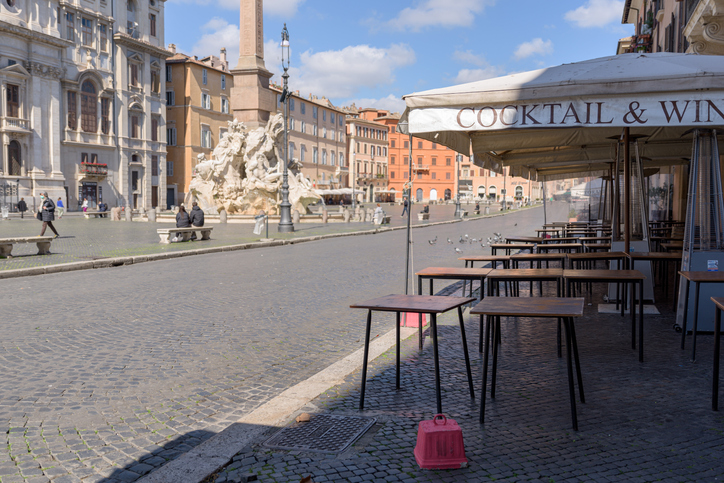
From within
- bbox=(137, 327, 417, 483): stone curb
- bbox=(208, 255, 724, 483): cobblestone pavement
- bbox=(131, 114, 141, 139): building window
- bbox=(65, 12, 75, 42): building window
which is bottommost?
bbox=(137, 327, 417, 483): stone curb

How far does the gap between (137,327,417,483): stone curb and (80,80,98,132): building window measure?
50296mm

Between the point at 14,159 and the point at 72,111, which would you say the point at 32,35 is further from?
the point at 14,159

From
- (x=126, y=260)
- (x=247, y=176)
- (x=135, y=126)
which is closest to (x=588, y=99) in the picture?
(x=126, y=260)

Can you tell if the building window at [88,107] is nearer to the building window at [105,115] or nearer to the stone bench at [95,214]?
the building window at [105,115]

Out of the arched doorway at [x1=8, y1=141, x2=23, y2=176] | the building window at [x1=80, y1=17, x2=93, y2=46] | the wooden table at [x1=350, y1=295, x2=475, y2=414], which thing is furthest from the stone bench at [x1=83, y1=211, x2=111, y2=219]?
the wooden table at [x1=350, y1=295, x2=475, y2=414]

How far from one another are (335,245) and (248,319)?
40.9 ft

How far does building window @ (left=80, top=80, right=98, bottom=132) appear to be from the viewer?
164 ft

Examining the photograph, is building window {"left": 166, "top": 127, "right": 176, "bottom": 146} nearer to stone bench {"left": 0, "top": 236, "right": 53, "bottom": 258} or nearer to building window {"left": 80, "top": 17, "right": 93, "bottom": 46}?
building window {"left": 80, "top": 17, "right": 93, "bottom": 46}

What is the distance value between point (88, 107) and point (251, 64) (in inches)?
900

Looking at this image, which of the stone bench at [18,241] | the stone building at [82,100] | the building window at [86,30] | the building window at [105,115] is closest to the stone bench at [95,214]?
the stone building at [82,100]

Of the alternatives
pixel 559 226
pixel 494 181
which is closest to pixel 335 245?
pixel 559 226

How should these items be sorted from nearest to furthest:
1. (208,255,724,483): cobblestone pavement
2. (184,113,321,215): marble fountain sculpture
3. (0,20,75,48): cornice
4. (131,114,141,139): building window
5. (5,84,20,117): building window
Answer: (208,255,724,483): cobblestone pavement < (184,113,321,215): marble fountain sculpture < (0,20,75,48): cornice < (5,84,20,117): building window < (131,114,141,139): building window

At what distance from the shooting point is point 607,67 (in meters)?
5.49

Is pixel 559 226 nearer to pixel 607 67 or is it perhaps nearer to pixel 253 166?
pixel 607 67
